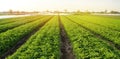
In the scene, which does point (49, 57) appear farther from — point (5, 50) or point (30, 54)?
point (5, 50)

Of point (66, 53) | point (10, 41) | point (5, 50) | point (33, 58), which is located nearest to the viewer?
point (33, 58)

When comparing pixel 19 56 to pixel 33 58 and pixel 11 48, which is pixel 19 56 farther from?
pixel 11 48

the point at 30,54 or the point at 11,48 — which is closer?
the point at 30,54

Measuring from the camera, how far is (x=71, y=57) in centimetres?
1126

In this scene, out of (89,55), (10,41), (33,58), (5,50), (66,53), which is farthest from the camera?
(10,41)

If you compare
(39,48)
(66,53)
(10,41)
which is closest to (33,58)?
(39,48)

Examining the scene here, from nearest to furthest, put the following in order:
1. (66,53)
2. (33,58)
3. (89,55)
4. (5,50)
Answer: (33,58) → (89,55) → (66,53) → (5,50)

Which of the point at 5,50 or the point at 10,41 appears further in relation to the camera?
the point at 10,41

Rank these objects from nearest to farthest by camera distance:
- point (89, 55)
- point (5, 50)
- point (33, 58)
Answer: point (33, 58) < point (89, 55) < point (5, 50)

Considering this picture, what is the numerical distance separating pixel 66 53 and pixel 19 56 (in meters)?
3.78

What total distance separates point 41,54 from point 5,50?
4.18 meters

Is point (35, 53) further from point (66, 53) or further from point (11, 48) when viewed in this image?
point (11, 48)

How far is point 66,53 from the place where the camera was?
485 inches

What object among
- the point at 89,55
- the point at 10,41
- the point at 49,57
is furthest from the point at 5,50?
the point at 89,55
